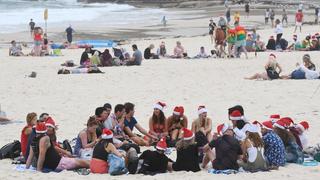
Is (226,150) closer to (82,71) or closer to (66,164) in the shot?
(66,164)

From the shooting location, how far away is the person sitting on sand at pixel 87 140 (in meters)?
→ 9.25

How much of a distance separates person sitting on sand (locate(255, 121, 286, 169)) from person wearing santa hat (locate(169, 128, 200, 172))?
93 cm

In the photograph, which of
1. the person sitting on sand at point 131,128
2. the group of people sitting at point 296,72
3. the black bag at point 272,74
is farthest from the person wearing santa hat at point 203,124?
the black bag at point 272,74

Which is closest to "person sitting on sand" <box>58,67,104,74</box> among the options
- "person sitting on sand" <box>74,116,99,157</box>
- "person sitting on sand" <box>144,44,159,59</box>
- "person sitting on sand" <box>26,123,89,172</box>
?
"person sitting on sand" <box>144,44,159,59</box>

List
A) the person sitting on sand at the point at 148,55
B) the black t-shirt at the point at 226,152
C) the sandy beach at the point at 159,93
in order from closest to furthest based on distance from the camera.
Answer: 1. the black t-shirt at the point at 226,152
2. the sandy beach at the point at 159,93
3. the person sitting on sand at the point at 148,55

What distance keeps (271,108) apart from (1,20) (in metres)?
36.8

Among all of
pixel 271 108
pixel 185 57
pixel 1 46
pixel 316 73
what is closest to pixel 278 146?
pixel 271 108

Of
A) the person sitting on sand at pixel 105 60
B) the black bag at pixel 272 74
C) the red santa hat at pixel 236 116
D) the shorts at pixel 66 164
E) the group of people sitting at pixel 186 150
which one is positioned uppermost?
the person sitting on sand at pixel 105 60

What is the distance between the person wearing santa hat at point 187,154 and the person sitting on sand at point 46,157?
127cm

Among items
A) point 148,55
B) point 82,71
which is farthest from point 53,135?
point 148,55

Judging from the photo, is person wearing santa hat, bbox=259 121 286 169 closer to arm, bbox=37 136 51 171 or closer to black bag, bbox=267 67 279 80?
arm, bbox=37 136 51 171

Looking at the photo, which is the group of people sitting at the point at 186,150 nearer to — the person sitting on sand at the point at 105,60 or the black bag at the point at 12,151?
the black bag at the point at 12,151

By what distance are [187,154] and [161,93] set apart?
23.0ft

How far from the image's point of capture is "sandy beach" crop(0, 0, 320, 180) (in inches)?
430
